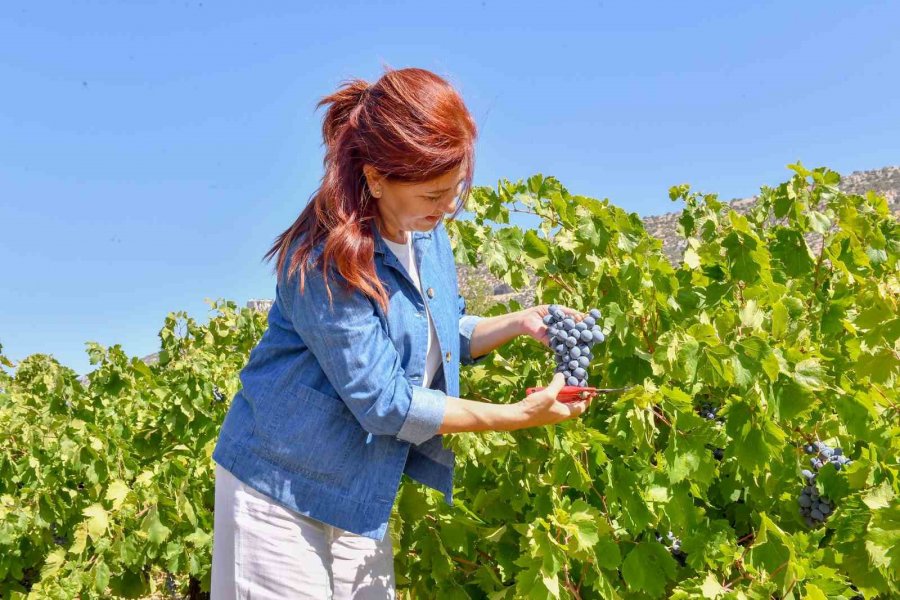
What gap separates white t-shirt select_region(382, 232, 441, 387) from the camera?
2059 millimetres

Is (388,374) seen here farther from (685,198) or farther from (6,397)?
(6,397)

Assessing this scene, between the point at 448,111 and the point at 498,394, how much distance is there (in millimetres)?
1134

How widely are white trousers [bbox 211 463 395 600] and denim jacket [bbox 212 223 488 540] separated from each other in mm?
36

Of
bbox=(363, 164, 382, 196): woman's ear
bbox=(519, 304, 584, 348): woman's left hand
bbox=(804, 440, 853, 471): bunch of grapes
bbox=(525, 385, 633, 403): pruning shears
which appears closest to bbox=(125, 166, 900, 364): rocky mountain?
bbox=(804, 440, 853, 471): bunch of grapes

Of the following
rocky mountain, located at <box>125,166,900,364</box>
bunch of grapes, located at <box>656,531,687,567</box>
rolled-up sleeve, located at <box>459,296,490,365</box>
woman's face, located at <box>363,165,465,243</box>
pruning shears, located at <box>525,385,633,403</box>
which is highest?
rocky mountain, located at <box>125,166,900,364</box>

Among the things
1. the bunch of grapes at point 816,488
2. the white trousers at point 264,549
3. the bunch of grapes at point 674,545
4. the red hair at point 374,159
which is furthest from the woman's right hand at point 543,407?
the bunch of grapes at point 816,488

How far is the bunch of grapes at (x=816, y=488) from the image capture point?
2408 millimetres

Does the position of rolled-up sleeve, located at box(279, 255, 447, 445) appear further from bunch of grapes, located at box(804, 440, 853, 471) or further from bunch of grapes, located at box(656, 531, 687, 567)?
bunch of grapes, located at box(804, 440, 853, 471)

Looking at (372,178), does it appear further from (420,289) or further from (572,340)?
(572,340)

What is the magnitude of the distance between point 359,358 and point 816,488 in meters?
1.45

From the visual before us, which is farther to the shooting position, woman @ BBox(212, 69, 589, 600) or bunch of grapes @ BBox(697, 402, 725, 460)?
bunch of grapes @ BBox(697, 402, 725, 460)

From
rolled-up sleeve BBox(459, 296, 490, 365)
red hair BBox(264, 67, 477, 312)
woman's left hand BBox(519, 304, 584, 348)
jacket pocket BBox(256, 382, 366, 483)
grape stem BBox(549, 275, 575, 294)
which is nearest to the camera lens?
red hair BBox(264, 67, 477, 312)

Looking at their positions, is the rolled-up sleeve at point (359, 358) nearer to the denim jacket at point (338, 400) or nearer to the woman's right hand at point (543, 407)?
the denim jacket at point (338, 400)

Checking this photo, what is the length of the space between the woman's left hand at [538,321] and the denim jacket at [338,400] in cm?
26
